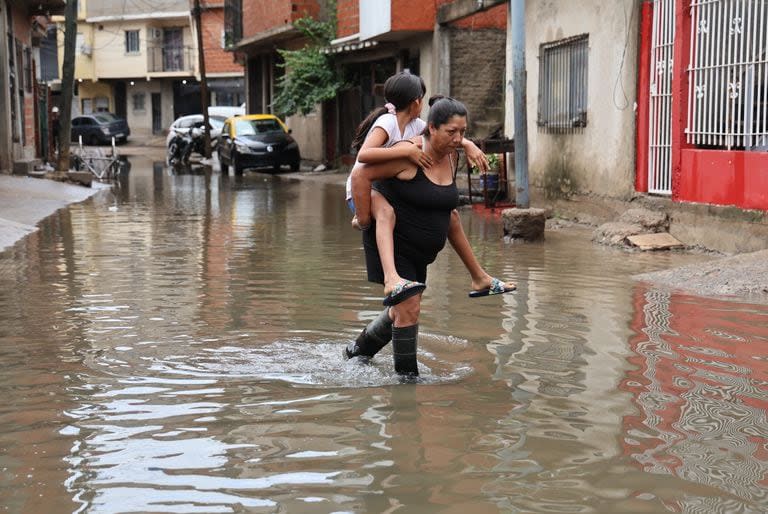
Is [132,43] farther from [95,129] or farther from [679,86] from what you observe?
[679,86]

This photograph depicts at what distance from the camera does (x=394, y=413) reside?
4.95 m

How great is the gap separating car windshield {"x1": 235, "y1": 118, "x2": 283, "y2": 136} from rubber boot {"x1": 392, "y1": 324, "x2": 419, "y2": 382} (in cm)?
2577

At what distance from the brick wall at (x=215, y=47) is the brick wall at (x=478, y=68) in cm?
3470

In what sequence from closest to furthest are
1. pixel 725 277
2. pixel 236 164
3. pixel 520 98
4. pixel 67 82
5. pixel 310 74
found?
pixel 725 277 < pixel 520 98 < pixel 67 82 < pixel 310 74 < pixel 236 164

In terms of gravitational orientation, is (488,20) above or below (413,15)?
below

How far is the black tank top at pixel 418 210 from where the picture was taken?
5.36 m

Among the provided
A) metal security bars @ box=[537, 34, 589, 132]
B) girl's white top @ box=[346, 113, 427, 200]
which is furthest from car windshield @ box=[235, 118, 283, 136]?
girl's white top @ box=[346, 113, 427, 200]

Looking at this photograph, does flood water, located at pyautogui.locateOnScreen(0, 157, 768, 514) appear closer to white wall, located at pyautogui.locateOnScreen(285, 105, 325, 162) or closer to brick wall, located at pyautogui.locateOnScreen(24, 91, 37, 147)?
brick wall, located at pyautogui.locateOnScreen(24, 91, 37, 147)

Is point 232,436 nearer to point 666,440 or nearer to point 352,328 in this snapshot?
point 666,440

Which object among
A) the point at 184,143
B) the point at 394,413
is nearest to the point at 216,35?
the point at 184,143

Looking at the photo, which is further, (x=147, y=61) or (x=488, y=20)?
(x=147, y=61)

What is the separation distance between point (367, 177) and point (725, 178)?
6.44m

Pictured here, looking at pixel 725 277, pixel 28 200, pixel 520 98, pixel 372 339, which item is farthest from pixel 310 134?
pixel 372 339

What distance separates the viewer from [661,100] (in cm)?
1234
